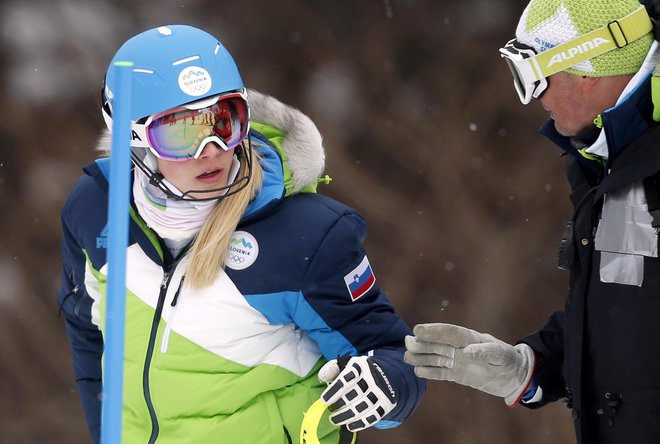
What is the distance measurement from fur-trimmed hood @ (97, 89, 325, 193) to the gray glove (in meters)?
0.48

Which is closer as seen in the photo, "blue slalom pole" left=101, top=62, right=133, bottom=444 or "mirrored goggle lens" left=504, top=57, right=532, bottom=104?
"blue slalom pole" left=101, top=62, right=133, bottom=444

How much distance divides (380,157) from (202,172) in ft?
6.36

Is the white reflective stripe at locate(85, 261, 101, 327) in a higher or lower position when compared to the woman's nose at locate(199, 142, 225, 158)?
lower

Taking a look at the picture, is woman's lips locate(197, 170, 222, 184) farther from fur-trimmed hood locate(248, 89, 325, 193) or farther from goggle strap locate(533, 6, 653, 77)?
goggle strap locate(533, 6, 653, 77)

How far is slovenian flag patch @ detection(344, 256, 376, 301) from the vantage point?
8.78ft

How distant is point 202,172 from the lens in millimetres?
2680

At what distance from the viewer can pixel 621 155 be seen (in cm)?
229

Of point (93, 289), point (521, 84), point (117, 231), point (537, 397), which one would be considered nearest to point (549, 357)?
point (537, 397)

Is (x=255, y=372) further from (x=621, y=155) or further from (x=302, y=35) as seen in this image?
(x=302, y=35)

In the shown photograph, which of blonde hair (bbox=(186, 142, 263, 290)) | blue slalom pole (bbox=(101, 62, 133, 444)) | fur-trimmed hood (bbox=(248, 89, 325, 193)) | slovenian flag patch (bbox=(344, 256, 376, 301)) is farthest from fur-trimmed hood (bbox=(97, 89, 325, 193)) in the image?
blue slalom pole (bbox=(101, 62, 133, 444))

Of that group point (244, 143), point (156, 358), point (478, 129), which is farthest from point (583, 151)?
point (478, 129)

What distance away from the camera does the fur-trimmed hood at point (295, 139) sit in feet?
9.07

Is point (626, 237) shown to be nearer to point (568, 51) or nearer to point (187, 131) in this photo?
point (568, 51)

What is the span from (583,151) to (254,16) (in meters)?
2.23
